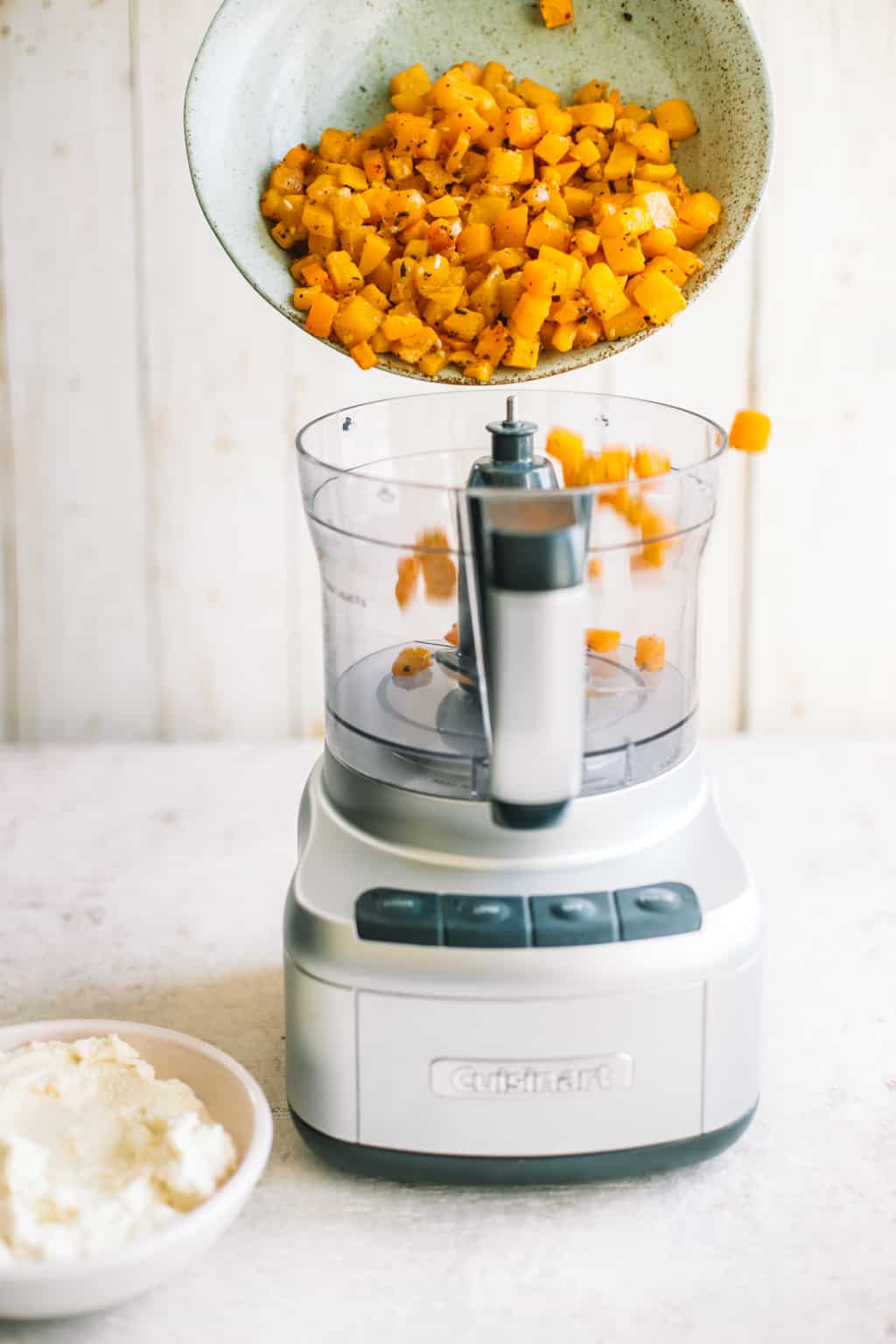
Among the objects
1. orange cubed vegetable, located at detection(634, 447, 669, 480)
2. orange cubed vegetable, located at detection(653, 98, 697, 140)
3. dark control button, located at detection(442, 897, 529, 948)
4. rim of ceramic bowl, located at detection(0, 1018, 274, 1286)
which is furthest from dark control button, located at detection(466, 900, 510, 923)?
orange cubed vegetable, located at detection(653, 98, 697, 140)

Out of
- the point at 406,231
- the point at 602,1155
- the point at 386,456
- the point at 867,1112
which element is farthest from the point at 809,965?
the point at 406,231

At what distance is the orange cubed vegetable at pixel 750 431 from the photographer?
838 millimetres

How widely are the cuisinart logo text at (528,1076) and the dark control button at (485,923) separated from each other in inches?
2.4

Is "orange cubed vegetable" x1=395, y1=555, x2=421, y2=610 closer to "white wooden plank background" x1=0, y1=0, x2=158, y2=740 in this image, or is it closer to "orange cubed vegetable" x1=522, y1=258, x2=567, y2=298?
"orange cubed vegetable" x1=522, y1=258, x2=567, y2=298

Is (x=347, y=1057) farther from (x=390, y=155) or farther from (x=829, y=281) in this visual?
(x=829, y=281)

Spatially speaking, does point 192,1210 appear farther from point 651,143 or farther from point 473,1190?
point 651,143

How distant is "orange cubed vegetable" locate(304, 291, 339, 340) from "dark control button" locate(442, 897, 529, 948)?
1.16 feet

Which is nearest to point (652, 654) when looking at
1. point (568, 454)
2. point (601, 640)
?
point (601, 640)

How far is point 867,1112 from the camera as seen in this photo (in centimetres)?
89

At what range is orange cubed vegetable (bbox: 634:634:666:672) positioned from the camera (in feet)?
3.05

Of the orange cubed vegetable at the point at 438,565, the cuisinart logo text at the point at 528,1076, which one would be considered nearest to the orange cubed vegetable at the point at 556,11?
the orange cubed vegetable at the point at 438,565

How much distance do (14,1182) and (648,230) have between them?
62 cm

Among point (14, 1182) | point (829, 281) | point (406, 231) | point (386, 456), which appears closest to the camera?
point (14, 1182)

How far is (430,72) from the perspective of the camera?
98 cm
